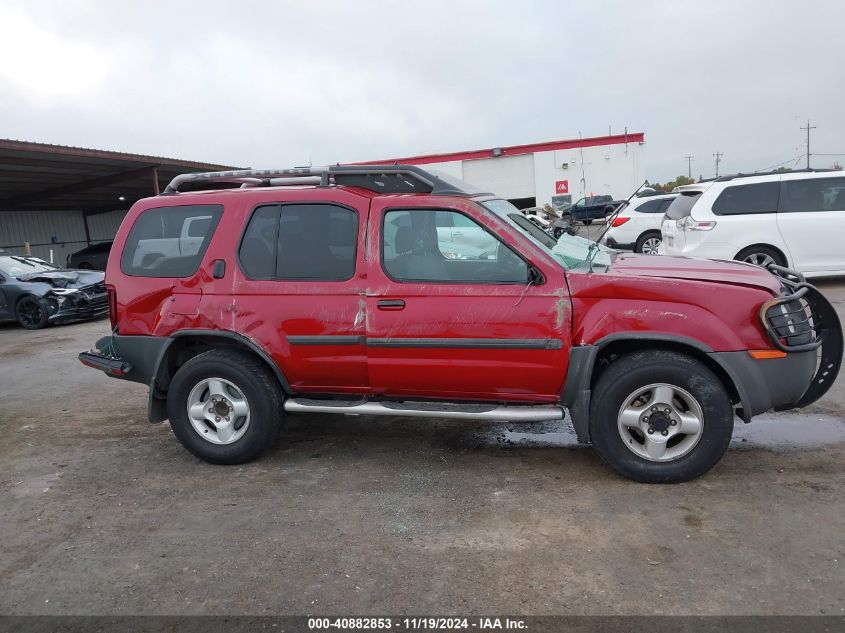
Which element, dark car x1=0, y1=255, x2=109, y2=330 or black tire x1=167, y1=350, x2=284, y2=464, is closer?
black tire x1=167, y1=350, x2=284, y2=464

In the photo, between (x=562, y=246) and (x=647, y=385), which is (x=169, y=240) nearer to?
(x=562, y=246)

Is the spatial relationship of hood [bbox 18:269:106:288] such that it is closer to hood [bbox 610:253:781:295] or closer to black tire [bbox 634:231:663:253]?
hood [bbox 610:253:781:295]

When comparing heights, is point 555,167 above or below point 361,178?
above

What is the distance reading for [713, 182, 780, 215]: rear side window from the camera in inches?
370

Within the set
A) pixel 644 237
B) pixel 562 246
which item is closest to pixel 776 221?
pixel 644 237

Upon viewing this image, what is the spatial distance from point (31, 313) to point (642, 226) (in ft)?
41.1

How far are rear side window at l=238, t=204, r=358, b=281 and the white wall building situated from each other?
31.3 m

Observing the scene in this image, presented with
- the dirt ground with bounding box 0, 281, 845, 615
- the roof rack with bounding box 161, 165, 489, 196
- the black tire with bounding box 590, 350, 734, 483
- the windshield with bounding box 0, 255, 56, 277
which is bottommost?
the dirt ground with bounding box 0, 281, 845, 615

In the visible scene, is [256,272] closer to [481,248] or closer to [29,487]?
[481,248]

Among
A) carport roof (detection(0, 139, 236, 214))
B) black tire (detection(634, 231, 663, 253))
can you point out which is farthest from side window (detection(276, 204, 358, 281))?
carport roof (detection(0, 139, 236, 214))

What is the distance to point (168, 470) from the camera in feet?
14.5

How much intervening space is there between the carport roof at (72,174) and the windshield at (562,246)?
572 inches

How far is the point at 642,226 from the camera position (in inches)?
540

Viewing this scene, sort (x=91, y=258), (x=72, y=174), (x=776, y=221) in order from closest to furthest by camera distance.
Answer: (x=776, y=221), (x=72, y=174), (x=91, y=258)
